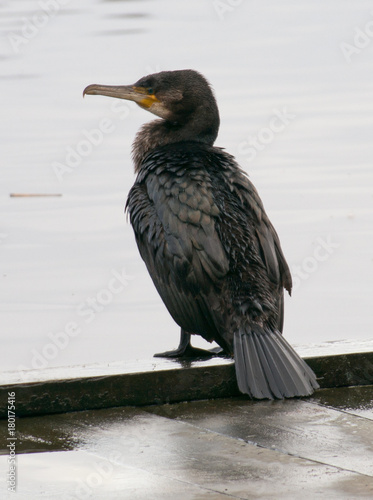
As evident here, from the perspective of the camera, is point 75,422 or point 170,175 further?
point 170,175

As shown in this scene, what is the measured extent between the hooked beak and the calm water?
1654 mm

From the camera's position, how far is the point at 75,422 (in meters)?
4.68

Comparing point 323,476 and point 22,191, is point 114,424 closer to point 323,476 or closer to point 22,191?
point 323,476

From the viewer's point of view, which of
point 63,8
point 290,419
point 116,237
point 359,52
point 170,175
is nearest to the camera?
point 290,419

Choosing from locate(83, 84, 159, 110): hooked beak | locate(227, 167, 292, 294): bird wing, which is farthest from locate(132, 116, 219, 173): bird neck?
locate(227, 167, 292, 294): bird wing

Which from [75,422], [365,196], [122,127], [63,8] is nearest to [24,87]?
[122,127]

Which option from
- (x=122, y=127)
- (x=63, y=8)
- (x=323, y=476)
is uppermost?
(x=63, y=8)

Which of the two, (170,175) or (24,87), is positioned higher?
(24,87)

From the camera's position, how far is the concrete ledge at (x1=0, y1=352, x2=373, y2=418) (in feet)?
15.6

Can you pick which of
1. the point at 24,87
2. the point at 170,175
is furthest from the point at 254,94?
the point at 170,175

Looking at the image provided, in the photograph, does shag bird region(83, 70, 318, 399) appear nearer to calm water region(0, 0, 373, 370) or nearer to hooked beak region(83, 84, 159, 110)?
hooked beak region(83, 84, 159, 110)

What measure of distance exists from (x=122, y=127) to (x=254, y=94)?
6.42 ft

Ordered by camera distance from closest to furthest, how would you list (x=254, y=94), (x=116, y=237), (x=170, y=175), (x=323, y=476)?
(x=323, y=476)
(x=170, y=175)
(x=116, y=237)
(x=254, y=94)

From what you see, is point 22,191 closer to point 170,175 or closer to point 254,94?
point 254,94
